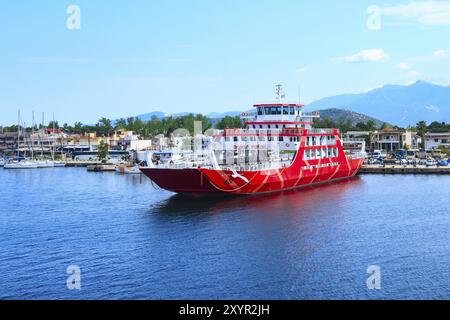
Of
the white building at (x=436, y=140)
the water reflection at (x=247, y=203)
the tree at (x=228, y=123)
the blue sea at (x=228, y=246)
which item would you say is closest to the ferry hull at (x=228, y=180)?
the water reflection at (x=247, y=203)

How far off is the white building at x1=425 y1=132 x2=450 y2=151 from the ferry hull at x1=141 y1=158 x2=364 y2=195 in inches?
2136

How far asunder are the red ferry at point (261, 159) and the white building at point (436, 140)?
44.0 m

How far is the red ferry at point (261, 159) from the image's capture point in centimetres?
4284

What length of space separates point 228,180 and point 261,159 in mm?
7832

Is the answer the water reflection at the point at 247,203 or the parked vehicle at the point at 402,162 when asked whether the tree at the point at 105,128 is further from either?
the water reflection at the point at 247,203

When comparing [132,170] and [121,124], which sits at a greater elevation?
[121,124]

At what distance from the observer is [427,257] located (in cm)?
2667

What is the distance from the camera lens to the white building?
9869 cm

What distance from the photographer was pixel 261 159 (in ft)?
165

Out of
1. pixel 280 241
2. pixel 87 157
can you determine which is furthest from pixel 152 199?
pixel 87 157

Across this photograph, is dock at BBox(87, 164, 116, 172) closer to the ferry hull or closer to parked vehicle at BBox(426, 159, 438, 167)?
the ferry hull

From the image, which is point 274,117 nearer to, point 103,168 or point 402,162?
point 402,162

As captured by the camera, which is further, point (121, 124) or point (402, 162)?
point (121, 124)
